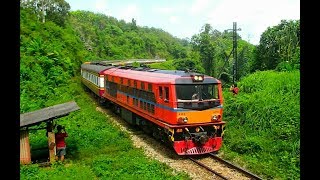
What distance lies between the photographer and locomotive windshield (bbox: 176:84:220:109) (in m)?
12.5

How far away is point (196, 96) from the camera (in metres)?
12.7

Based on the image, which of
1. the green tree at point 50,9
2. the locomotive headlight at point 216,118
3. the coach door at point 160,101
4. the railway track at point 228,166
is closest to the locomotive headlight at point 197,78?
the coach door at point 160,101

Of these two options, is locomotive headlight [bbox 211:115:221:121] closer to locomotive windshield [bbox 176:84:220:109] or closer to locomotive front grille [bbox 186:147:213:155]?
locomotive windshield [bbox 176:84:220:109]

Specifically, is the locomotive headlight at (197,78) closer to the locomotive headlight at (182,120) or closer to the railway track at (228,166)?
the locomotive headlight at (182,120)

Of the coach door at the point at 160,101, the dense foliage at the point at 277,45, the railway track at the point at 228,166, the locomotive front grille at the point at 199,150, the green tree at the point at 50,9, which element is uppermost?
the green tree at the point at 50,9

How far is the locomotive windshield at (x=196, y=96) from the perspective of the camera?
40.9ft

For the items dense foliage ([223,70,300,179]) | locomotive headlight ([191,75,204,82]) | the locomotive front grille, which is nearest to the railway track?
the locomotive front grille

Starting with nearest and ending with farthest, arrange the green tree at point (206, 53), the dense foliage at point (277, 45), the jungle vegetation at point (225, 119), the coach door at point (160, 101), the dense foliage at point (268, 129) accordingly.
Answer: the jungle vegetation at point (225, 119) < the dense foliage at point (268, 129) < the coach door at point (160, 101) < the dense foliage at point (277, 45) < the green tree at point (206, 53)

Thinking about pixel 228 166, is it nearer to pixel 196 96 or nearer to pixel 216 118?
pixel 216 118

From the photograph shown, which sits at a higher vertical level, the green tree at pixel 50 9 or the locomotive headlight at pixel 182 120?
the green tree at pixel 50 9

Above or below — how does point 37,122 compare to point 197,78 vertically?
below

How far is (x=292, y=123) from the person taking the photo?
14.0 m

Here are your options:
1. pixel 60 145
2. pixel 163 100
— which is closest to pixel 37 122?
pixel 60 145
